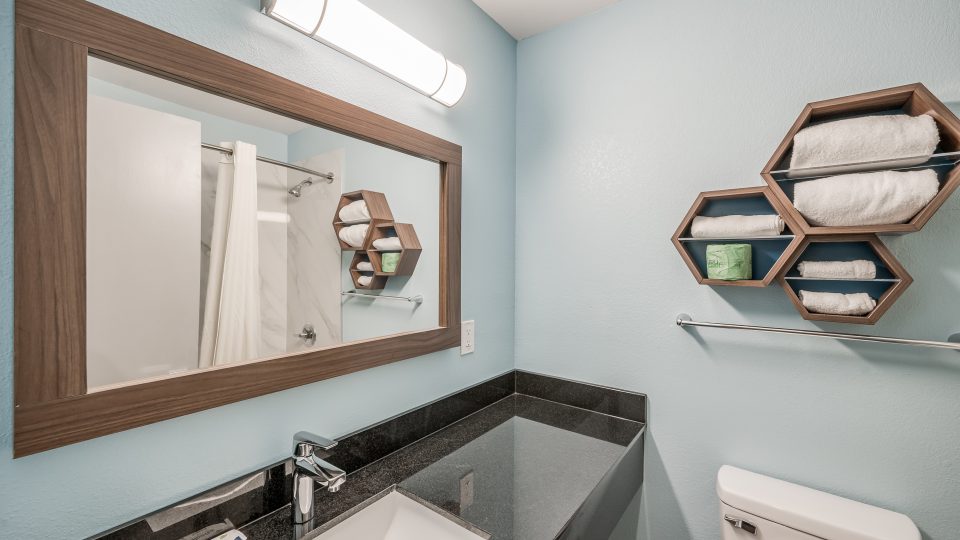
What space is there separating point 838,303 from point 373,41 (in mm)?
1365

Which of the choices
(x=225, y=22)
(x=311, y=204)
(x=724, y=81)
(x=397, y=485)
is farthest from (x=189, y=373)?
(x=724, y=81)

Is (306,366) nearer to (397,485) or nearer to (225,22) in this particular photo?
(397,485)

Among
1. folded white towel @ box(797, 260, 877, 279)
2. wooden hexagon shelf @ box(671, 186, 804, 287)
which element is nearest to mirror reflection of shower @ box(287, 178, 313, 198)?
wooden hexagon shelf @ box(671, 186, 804, 287)

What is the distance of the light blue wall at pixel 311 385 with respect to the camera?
0.61 m

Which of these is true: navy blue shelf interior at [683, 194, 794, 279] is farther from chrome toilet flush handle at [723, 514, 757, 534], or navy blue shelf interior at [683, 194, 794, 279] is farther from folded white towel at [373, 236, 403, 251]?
folded white towel at [373, 236, 403, 251]

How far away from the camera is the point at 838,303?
0.99 metres

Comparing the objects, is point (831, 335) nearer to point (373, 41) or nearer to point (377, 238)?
point (377, 238)

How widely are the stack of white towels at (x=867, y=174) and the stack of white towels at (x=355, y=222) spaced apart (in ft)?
3.78

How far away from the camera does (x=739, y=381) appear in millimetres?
1222

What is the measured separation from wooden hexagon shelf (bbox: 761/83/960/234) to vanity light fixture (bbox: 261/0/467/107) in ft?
3.14

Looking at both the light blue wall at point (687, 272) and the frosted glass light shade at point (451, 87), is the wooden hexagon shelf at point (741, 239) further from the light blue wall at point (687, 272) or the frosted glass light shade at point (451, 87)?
the frosted glass light shade at point (451, 87)

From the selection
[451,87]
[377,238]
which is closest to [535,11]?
[451,87]

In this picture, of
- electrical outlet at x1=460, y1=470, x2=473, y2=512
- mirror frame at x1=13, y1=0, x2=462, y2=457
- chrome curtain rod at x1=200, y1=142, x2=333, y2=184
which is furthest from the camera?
electrical outlet at x1=460, y1=470, x2=473, y2=512

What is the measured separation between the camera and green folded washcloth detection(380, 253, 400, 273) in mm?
1163
